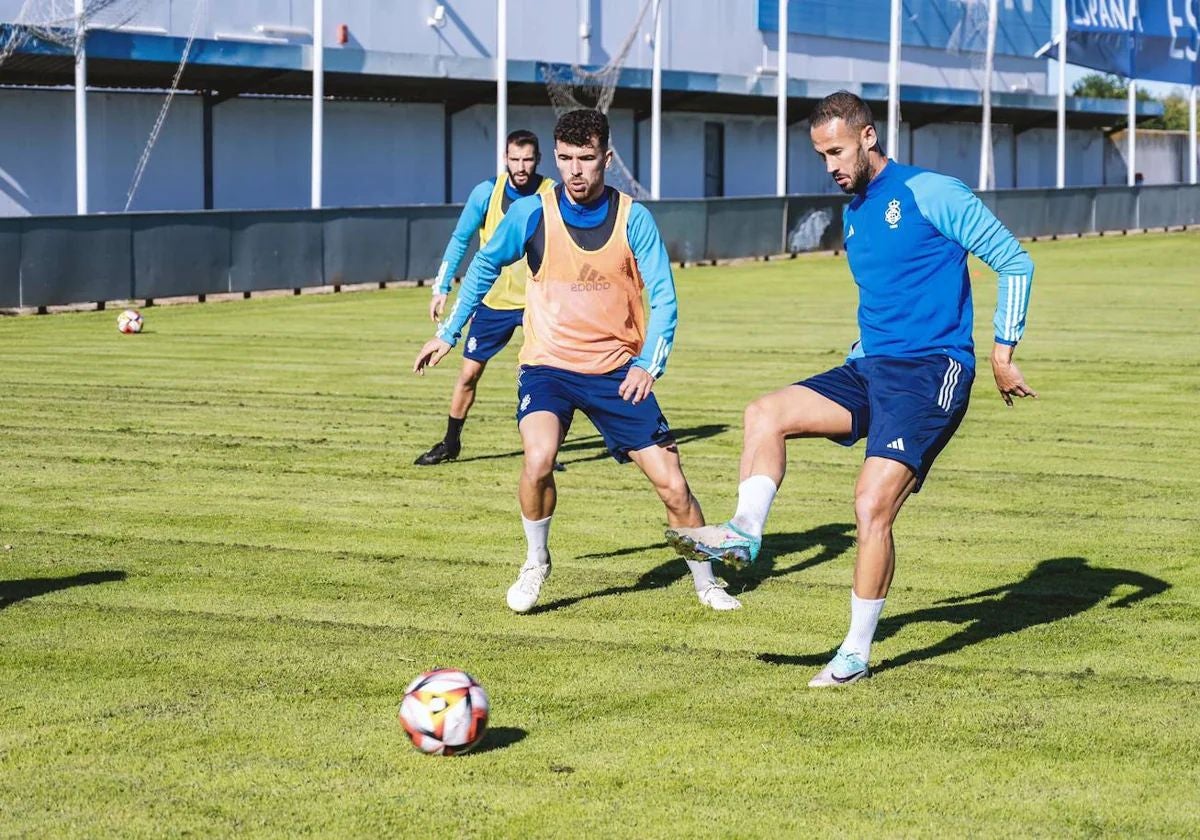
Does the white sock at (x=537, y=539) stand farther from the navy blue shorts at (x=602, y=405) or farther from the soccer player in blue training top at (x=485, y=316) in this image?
the soccer player in blue training top at (x=485, y=316)

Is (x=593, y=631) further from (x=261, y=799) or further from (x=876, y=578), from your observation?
(x=261, y=799)

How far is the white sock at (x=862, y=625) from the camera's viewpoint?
697 cm

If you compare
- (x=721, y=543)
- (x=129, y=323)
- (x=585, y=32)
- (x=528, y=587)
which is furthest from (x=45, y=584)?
(x=585, y=32)

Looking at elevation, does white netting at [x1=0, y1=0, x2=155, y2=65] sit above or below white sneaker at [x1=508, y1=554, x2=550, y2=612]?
above

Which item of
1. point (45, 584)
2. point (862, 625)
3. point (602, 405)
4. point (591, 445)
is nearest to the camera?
point (862, 625)

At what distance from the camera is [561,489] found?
1193 cm

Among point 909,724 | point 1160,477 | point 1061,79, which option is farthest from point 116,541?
point 1061,79

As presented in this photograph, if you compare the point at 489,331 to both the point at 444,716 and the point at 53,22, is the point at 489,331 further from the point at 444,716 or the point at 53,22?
the point at 53,22

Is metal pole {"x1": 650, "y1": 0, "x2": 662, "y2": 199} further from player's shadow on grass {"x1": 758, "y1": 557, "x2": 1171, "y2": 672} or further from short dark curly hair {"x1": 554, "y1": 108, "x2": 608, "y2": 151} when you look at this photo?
short dark curly hair {"x1": 554, "y1": 108, "x2": 608, "y2": 151}

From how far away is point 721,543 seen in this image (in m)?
6.74

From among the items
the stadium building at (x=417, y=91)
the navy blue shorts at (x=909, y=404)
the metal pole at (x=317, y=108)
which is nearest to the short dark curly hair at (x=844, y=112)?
the navy blue shorts at (x=909, y=404)

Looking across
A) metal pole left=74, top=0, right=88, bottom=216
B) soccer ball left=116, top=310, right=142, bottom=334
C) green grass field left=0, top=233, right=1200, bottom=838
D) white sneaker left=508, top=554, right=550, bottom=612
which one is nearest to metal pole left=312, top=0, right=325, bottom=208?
metal pole left=74, top=0, right=88, bottom=216

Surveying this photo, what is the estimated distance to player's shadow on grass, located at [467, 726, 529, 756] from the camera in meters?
6.21

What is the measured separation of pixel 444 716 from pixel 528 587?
2.31 meters
